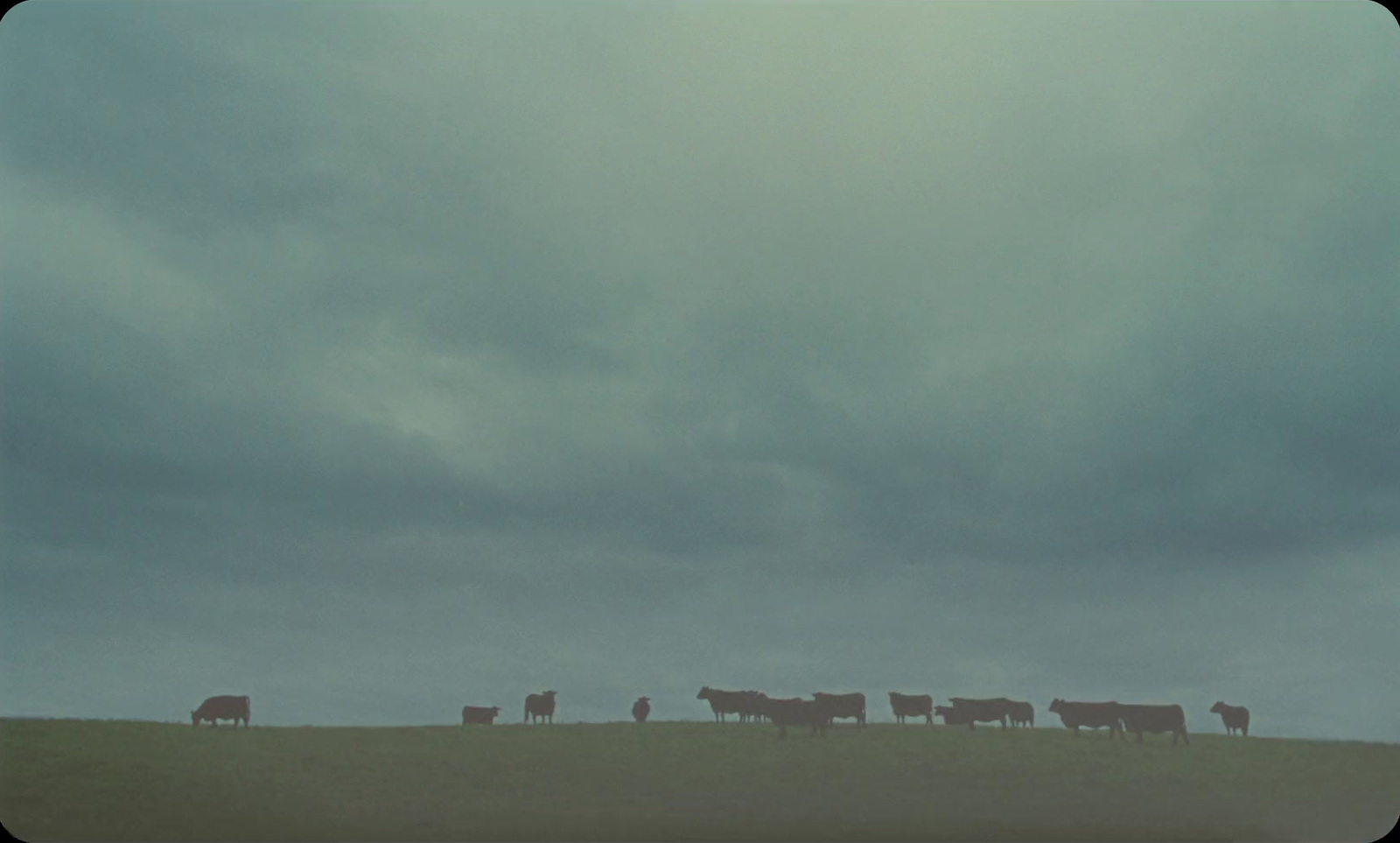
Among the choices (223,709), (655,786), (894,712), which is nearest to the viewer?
(655,786)

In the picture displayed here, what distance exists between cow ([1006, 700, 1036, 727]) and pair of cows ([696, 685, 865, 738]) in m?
8.19

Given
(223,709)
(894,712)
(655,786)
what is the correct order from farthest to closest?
(894,712) → (223,709) → (655,786)

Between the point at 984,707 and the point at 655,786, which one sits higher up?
the point at 984,707

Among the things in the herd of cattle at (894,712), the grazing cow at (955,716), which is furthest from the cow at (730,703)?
the grazing cow at (955,716)

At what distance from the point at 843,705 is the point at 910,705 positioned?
619 centimetres

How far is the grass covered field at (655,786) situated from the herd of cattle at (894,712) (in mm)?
2404

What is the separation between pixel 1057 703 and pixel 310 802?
3532 cm

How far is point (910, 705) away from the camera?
5888cm

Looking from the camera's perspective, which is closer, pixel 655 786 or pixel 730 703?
pixel 655 786

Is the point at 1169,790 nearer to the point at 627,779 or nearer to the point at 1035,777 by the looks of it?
the point at 1035,777

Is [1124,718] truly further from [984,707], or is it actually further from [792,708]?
[792,708]

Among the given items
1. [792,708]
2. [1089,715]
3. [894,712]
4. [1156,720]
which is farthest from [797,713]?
[1156,720]

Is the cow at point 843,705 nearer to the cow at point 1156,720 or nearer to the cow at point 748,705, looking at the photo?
the cow at point 748,705

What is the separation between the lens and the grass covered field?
38.3m
